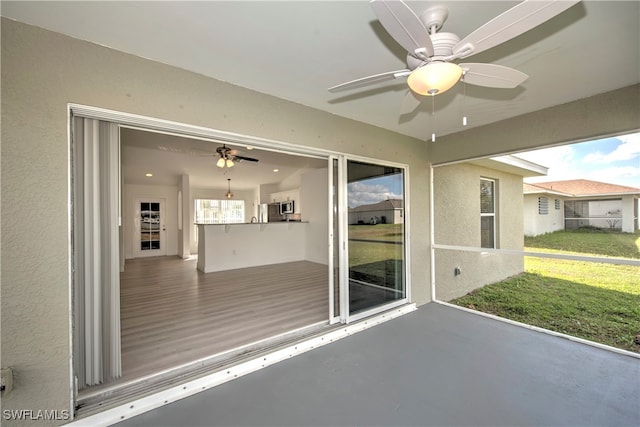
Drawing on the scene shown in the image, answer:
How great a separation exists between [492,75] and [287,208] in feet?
22.0

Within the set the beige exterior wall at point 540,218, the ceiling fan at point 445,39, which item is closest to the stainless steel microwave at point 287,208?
the beige exterior wall at point 540,218

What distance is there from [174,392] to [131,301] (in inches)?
99.6

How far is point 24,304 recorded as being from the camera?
1.46 metres

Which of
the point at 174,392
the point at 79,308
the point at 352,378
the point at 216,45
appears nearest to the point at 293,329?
the point at 352,378

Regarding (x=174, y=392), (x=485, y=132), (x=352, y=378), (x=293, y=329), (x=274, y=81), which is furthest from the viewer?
(x=485, y=132)

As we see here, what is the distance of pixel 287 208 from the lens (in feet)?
25.8

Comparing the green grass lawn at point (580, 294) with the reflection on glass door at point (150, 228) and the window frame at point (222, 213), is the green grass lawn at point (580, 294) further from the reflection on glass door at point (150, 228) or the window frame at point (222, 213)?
the reflection on glass door at point (150, 228)

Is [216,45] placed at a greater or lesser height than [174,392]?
greater

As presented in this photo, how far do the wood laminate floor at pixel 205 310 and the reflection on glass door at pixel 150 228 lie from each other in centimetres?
276

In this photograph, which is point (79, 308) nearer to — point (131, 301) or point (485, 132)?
point (131, 301)

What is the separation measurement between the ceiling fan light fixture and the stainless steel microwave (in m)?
6.59

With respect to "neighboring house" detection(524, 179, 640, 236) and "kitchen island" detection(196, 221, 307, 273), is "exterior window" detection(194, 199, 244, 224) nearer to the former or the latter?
"kitchen island" detection(196, 221, 307, 273)

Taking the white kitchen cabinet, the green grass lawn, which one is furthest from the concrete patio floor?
the white kitchen cabinet

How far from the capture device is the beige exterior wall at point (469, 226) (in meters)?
4.26
